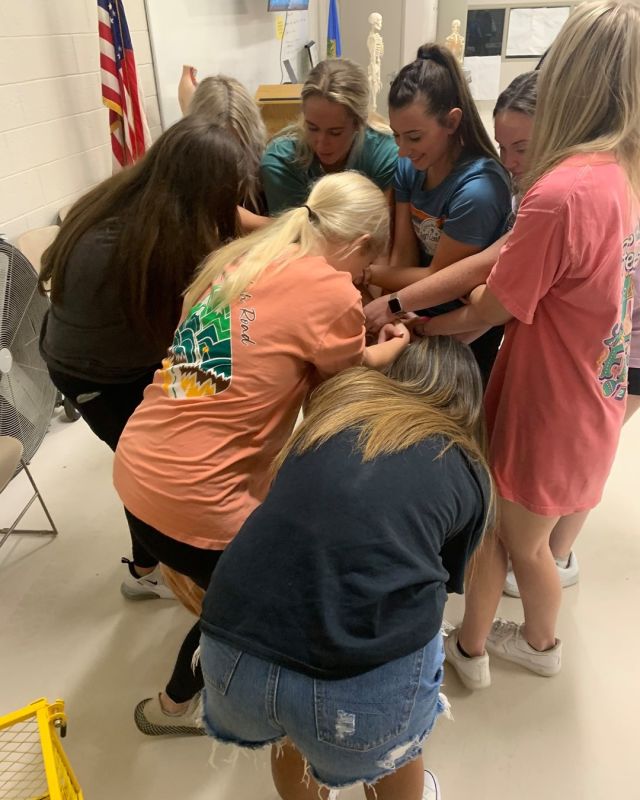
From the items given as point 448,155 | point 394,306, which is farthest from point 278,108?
point 394,306

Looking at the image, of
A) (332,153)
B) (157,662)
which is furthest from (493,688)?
(332,153)

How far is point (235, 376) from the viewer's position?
3.63 ft

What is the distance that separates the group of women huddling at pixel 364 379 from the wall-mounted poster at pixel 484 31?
16.4 feet

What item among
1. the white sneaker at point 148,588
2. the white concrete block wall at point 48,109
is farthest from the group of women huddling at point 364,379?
the white concrete block wall at point 48,109

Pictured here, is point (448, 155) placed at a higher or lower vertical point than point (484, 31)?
lower

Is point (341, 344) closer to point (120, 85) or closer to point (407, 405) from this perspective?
point (407, 405)

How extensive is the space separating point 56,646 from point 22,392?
2.51 feet

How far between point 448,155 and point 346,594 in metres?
1.10

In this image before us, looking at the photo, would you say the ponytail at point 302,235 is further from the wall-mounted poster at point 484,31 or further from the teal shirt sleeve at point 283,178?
the wall-mounted poster at point 484,31

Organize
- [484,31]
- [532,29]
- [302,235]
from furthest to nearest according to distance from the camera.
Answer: [484,31]
[532,29]
[302,235]

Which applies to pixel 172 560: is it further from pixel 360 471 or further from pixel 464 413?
pixel 464 413

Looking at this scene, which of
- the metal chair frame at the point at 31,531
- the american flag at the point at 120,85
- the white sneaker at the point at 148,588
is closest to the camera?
the white sneaker at the point at 148,588

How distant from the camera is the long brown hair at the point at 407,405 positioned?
936mm

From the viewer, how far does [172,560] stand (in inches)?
47.1
